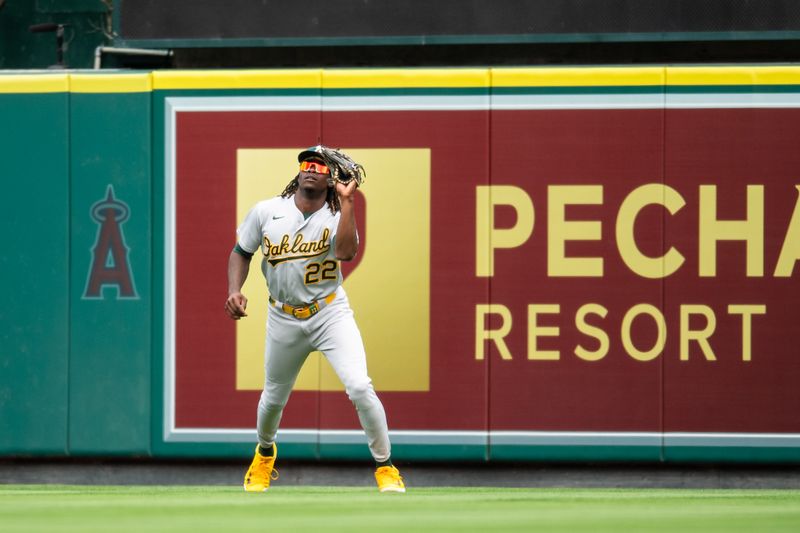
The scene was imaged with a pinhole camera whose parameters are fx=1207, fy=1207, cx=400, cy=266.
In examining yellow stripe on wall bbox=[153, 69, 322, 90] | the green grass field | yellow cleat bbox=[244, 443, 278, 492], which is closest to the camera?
the green grass field

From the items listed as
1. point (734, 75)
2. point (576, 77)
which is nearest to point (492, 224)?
point (576, 77)

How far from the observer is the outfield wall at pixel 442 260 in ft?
25.3

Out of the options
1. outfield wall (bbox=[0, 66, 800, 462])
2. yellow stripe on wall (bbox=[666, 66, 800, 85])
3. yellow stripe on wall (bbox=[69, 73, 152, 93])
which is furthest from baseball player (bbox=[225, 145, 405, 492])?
yellow stripe on wall (bbox=[666, 66, 800, 85])

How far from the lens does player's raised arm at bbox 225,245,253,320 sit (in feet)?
21.0

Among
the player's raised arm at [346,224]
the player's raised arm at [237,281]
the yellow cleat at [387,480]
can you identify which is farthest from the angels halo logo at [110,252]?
the yellow cleat at [387,480]

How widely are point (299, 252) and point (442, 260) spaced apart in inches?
59.6

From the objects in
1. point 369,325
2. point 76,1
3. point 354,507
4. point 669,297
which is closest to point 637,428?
point 669,297

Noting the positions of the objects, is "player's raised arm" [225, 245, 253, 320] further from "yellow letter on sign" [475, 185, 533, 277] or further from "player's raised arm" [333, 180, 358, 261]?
"yellow letter on sign" [475, 185, 533, 277]

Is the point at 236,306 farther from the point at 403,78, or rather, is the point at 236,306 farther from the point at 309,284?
the point at 403,78

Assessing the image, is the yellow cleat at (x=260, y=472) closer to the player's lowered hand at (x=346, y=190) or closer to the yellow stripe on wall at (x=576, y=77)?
the player's lowered hand at (x=346, y=190)

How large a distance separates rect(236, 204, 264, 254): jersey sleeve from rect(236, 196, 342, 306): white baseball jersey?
0.07 ft

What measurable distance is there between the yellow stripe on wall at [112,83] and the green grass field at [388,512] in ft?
9.11

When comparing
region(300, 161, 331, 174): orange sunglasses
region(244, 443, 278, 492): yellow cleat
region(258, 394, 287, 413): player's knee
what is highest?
region(300, 161, 331, 174): orange sunglasses

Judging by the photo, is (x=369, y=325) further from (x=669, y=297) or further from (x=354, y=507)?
(x=354, y=507)
